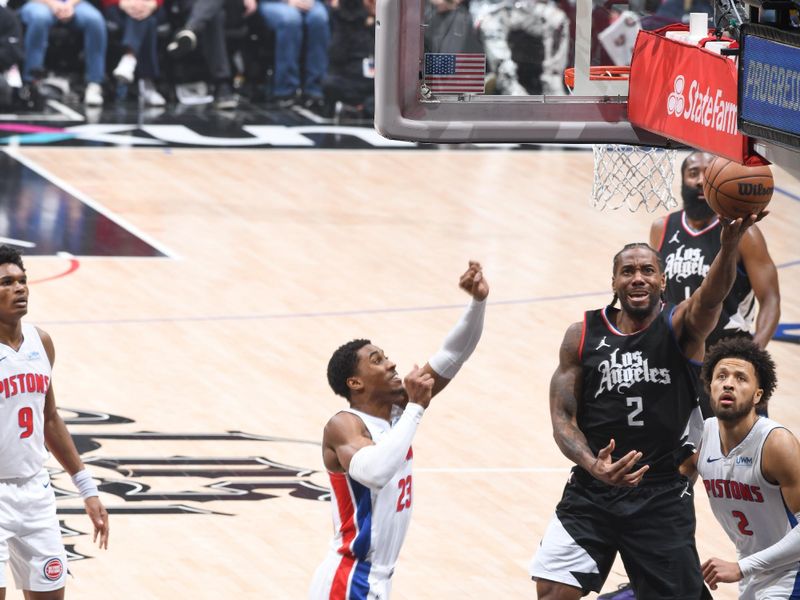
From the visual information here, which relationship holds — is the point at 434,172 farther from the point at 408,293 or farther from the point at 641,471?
the point at 641,471

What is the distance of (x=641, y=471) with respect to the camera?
618 cm

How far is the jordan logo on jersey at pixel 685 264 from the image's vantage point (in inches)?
330

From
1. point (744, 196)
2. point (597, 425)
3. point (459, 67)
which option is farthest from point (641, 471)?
point (459, 67)

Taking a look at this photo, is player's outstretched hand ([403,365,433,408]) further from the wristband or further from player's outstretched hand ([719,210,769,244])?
the wristband

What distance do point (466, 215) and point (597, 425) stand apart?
9.20 m

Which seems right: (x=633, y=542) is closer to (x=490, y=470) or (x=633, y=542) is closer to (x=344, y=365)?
(x=344, y=365)

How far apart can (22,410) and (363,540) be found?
1.54 meters

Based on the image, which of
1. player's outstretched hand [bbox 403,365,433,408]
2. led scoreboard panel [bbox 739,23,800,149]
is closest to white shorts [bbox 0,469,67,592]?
player's outstretched hand [bbox 403,365,433,408]

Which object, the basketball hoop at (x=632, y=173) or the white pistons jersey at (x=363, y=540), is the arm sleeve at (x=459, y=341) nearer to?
the white pistons jersey at (x=363, y=540)

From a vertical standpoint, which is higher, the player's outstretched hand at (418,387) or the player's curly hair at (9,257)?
the player's curly hair at (9,257)

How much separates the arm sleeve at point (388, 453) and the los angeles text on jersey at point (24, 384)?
1551 mm

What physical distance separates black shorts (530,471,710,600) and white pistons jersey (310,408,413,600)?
90 centimetres

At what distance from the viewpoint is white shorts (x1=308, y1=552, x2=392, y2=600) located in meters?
5.87

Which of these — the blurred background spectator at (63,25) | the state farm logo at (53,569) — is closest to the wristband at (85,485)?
the state farm logo at (53,569)
